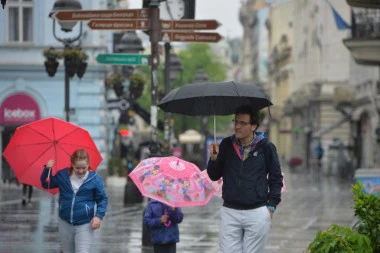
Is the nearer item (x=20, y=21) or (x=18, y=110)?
(x=18, y=110)

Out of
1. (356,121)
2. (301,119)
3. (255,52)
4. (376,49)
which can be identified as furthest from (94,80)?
(255,52)

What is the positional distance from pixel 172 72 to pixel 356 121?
32.1 metres

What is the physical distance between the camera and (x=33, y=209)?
94.4ft

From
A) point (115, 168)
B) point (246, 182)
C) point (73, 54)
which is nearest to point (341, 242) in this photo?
point (246, 182)

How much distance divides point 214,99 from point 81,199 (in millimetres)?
1637

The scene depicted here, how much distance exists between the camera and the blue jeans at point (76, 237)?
11.2 m

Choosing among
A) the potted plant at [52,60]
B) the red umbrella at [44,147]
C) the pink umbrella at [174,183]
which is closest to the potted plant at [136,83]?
the potted plant at [52,60]

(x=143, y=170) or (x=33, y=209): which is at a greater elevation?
(x=143, y=170)

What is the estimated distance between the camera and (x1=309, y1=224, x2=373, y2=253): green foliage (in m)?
9.12

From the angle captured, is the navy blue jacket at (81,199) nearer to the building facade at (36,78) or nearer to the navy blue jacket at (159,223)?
the navy blue jacket at (159,223)

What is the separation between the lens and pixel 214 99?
11312mm

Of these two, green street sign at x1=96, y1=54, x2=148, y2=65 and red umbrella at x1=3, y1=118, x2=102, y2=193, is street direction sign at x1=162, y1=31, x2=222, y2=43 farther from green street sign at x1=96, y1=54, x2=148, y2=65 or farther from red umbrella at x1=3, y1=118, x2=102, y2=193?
red umbrella at x1=3, y1=118, x2=102, y2=193

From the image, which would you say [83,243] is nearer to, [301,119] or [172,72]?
[172,72]

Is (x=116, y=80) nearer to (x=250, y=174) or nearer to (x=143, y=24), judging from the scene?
(x=143, y=24)
